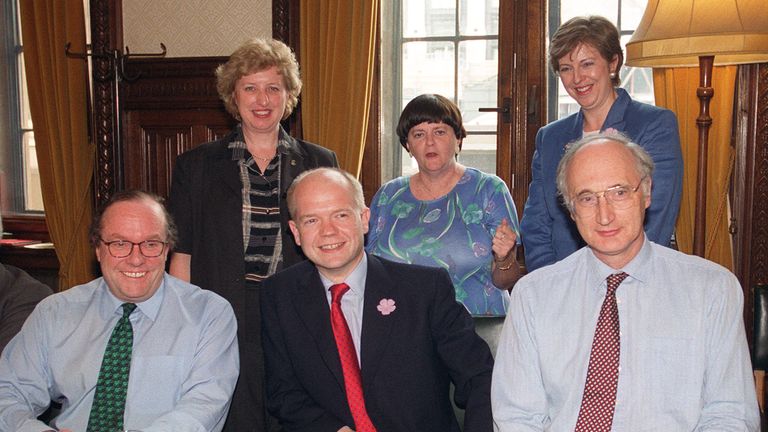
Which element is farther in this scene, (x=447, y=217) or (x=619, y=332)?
(x=447, y=217)

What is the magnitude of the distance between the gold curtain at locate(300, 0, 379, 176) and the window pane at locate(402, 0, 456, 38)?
0.26 meters

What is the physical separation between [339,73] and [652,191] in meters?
2.27

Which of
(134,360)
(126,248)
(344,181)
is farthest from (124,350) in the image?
(344,181)

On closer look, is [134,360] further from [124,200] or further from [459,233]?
[459,233]

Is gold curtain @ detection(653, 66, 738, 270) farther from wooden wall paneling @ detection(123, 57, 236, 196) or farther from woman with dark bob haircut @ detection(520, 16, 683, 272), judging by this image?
wooden wall paneling @ detection(123, 57, 236, 196)

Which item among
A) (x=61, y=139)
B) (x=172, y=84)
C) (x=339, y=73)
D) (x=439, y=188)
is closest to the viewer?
(x=439, y=188)

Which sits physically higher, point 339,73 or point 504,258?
point 339,73

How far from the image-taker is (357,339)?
2.26 meters

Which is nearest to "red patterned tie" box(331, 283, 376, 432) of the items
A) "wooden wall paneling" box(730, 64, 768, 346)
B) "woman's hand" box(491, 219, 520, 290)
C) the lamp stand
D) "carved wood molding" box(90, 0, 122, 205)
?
"woman's hand" box(491, 219, 520, 290)

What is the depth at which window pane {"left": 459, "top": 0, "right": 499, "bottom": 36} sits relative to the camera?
14.6ft

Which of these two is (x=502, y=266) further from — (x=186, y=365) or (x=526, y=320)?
(x=186, y=365)

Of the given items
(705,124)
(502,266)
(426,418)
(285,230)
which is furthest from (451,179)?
(426,418)

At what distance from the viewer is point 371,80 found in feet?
14.5

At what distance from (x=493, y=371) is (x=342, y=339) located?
1.40 feet
